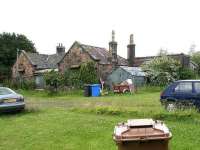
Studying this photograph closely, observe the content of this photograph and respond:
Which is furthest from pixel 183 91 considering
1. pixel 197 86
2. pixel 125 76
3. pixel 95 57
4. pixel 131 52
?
pixel 131 52

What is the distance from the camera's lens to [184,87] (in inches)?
750

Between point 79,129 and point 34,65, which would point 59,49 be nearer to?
point 34,65

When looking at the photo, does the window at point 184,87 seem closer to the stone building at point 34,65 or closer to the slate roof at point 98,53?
the slate roof at point 98,53

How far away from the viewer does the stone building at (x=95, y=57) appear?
44969 mm

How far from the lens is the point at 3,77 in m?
66.1

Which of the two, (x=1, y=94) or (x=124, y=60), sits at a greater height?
(x=124, y=60)

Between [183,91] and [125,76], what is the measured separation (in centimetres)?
2407

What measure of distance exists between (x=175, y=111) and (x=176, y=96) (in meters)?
2.66

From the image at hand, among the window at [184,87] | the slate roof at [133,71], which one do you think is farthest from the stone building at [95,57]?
the window at [184,87]

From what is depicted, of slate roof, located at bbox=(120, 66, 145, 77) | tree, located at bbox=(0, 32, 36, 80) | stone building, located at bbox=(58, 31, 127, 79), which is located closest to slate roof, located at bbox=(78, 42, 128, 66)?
stone building, located at bbox=(58, 31, 127, 79)

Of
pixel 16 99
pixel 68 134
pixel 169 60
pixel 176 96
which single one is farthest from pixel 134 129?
pixel 169 60

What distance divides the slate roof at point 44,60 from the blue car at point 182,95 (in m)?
37.4

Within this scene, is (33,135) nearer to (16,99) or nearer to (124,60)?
(16,99)

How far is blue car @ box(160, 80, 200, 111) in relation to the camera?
725 inches
